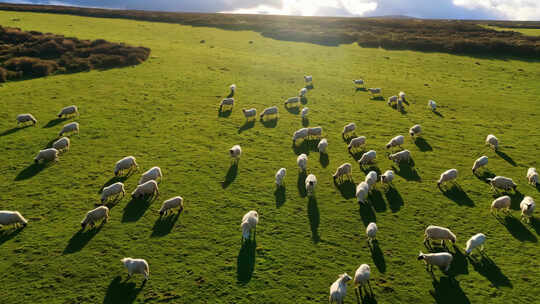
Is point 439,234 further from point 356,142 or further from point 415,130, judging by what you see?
point 415,130

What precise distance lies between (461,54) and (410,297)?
51.5 meters

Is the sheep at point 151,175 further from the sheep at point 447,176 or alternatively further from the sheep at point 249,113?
the sheep at point 447,176

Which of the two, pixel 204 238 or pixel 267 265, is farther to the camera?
pixel 204 238

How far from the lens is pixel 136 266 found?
10.7 meters

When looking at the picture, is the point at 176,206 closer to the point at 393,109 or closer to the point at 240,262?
the point at 240,262

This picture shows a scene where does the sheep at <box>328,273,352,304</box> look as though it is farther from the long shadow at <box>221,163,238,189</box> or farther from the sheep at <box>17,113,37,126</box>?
the sheep at <box>17,113,37,126</box>

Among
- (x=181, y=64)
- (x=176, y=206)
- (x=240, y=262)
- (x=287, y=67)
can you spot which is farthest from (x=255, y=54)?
(x=240, y=262)

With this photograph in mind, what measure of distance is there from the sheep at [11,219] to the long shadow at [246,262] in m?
10.3

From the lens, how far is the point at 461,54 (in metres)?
47.6

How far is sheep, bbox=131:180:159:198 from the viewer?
14742 mm

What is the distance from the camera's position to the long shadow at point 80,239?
11.9 m

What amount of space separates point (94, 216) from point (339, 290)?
37.2ft

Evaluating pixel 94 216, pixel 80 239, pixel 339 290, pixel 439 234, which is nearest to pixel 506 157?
pixel 439 234

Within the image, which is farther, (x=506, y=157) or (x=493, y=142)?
(x=493, y=142)
